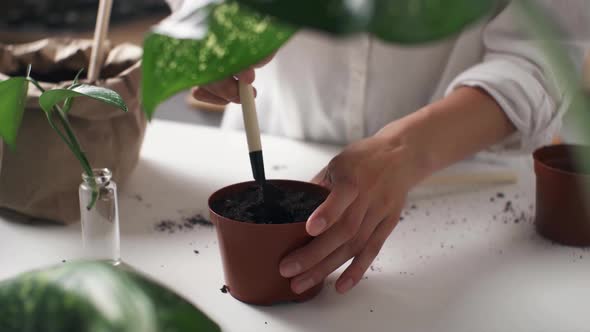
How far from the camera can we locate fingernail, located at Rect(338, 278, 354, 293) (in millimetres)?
564

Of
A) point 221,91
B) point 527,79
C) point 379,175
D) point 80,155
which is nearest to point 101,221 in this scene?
point 80,155

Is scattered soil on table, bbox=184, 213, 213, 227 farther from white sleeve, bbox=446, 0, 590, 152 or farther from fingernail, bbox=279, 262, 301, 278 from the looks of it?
white sleeve, bbox=446, 0, 590, 152

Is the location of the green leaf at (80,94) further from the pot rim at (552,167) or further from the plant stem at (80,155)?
the pot rim at (552,167)

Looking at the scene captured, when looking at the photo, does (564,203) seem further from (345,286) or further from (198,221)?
(198,221)

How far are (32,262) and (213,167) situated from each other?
303mm

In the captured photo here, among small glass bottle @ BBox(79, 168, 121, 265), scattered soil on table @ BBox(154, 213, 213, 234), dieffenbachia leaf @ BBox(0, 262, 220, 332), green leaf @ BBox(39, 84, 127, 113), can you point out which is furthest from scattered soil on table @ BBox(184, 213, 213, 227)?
dieffenbachia leaf @ BBox(0, 262, 220, 332)

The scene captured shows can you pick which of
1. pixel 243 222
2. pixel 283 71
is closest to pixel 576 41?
pixel 283 71

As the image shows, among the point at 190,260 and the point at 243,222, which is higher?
the point at 243,222

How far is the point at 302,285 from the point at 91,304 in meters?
0.33

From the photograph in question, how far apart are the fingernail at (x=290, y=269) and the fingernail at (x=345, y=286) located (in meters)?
0.06

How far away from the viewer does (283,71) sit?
108 centimetres

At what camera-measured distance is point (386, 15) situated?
7.3 inches

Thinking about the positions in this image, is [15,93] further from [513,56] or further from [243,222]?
[513,56]

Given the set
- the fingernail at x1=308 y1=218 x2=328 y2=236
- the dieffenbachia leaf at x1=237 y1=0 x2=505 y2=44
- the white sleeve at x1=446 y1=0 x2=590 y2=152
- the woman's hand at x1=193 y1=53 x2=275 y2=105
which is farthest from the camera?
the white sleeve at x1=446 y1=0 x2=590 y2=152
